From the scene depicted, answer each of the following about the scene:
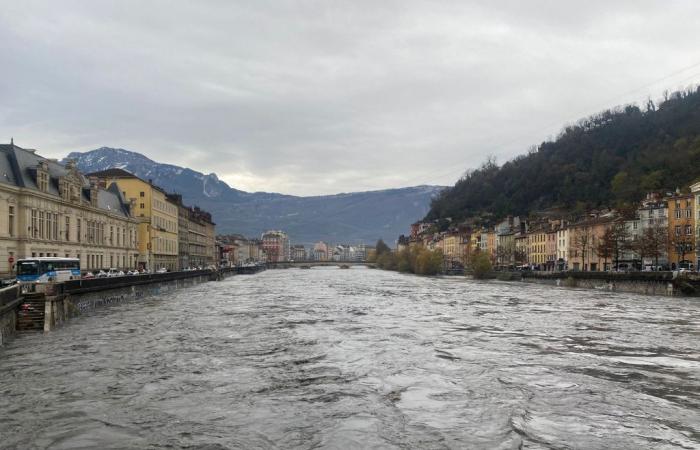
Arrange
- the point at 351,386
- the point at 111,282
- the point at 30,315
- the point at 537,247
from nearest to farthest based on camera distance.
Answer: the point at 351,386, the point at 30,315, the point at 111,282, the point at 537,247

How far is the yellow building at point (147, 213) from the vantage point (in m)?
115

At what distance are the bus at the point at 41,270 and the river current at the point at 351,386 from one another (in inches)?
696

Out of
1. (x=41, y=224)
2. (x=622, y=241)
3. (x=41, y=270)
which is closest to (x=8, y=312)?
(x=41, y=270)

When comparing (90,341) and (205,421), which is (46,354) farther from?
(205,421)

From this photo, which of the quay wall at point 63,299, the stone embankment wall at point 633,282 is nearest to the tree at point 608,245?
the stone embankment wall at point 633,282

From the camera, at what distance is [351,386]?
1945cm

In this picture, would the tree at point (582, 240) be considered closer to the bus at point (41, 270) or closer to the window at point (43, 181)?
the window at point (43, 181)

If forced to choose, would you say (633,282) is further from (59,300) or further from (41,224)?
(41,224)

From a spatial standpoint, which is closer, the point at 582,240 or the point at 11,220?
the point at 11,220

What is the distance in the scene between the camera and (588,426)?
15.1 meters

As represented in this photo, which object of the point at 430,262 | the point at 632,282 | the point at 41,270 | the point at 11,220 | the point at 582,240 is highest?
the point at 11,220

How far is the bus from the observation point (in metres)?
51.8

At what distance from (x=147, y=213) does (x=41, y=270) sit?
6562 centimetres

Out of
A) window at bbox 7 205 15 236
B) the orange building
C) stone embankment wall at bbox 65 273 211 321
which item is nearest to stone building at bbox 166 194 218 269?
stone embankment wall at bbox 65 273 211 321
